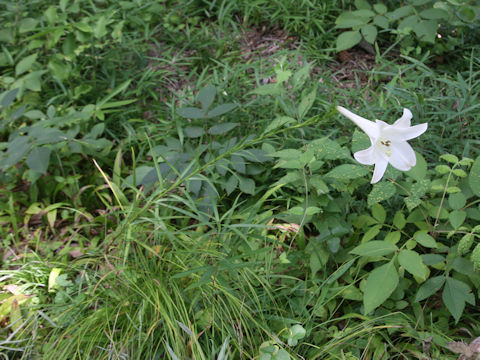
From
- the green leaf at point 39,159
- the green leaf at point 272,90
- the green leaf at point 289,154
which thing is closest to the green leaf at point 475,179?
the green leaf at point 289,154

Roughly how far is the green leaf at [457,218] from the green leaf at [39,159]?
1808 millimetres

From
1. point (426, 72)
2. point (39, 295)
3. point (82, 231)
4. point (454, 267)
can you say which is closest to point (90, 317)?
point (39, 295)

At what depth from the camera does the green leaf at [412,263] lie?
141 cm

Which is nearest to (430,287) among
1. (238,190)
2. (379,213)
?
(379,213)

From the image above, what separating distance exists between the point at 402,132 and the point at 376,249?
0.41 meters

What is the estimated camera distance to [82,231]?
234cm

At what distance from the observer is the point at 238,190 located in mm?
2207


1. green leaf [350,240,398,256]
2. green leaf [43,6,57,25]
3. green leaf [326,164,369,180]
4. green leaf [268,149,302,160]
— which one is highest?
green leaf [43,6,57,25]

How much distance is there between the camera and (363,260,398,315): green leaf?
142 cm

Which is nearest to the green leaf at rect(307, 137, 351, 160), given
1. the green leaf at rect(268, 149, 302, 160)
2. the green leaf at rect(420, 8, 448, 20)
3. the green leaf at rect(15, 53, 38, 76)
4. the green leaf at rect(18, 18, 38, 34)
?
the green leaf at rect(268, 149, 302, 160)

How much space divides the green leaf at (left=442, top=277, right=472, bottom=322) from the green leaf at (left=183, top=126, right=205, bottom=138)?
4.20 ft

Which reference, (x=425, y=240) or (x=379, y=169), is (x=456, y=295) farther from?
(x=379, y=169)

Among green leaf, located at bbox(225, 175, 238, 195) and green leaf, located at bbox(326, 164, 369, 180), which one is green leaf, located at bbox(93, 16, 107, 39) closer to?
green leaf, located at bbox(225, 175, 238, 195)

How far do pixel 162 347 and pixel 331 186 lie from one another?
38.9 inches
